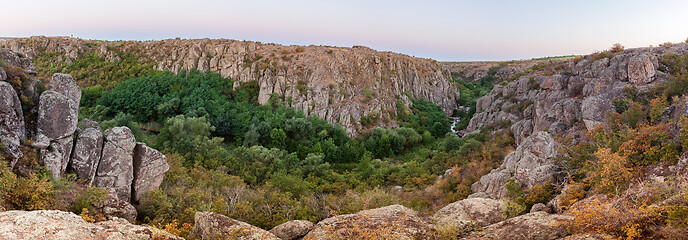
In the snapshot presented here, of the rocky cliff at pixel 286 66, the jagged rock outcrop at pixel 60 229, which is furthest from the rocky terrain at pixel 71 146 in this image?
the rocky cliff at pixel 286 66

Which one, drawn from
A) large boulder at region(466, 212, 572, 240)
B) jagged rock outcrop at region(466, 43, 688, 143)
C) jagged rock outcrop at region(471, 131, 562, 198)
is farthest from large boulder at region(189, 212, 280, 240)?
jagged rock outcrop at region(466, 43, 688, 143)

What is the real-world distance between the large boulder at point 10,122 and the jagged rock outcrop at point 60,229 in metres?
6.31

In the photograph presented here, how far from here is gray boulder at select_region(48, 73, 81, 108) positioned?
535 inches

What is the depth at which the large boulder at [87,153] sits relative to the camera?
1273cm

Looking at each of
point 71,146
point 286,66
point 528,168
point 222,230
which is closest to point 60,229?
point 222,230

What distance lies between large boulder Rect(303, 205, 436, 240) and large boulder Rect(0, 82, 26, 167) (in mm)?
10551

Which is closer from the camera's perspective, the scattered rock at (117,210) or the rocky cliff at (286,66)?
the scattered rock at (117,210)

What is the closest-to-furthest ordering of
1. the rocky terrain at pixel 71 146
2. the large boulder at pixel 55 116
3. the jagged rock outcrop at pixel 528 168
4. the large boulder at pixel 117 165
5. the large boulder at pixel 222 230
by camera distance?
the large boulder at pixel 222 230 → the rocky terrain at pixel 71 146 → the large boulder at pixel 55 116 → the large boulder at pixel 117 165 → the jagged rock outcrop at pixel 528 168

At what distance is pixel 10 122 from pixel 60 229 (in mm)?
8432

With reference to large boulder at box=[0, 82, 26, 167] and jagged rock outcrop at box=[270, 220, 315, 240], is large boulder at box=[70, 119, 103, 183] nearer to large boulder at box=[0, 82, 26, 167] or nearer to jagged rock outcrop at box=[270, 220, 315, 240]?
large boulder at box=[0, 82, 26, 167]

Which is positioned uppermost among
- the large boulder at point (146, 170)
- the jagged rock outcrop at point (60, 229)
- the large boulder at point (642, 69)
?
the large boulder at point (642, 69)

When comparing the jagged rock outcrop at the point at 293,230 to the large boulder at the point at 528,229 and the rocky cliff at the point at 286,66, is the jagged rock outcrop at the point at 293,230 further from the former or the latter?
the rocky cliff at the point at 286,66

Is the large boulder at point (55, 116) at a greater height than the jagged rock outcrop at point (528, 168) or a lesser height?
greater

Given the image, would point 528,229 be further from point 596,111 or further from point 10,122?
point 596,111
